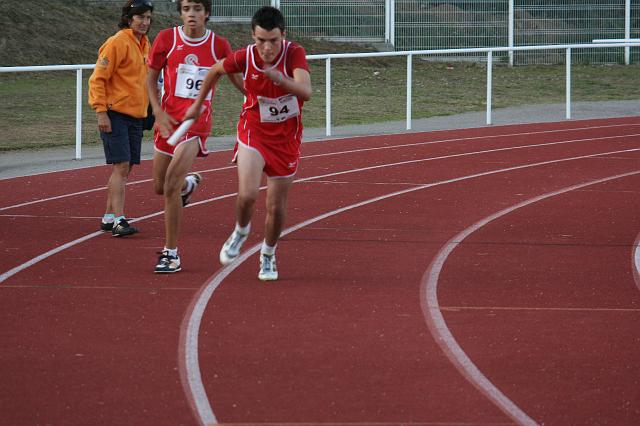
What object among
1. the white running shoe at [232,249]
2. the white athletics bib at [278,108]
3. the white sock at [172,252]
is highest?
the white athletics bib at [278,108]

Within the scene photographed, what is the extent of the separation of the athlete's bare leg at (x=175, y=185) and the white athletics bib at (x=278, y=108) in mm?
844

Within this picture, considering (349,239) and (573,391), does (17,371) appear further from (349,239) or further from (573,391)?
(349,239)

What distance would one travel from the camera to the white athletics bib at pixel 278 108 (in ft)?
26.5

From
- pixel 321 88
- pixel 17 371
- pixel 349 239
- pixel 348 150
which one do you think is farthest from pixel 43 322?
pixel 321 88

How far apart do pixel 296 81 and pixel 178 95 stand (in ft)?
4.76

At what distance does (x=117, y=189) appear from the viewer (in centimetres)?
1032

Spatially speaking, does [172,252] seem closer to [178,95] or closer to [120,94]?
[178,95]

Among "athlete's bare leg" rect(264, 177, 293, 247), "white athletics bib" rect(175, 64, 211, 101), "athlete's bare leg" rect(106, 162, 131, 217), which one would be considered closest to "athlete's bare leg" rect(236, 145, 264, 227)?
"athlete's bare leg" rect(264, 177, 293, 247)

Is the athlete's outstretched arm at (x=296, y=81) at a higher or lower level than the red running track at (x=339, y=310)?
higher

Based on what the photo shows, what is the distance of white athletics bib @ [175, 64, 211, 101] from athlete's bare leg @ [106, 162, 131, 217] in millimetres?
1546

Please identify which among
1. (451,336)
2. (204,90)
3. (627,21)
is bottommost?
(451,336)

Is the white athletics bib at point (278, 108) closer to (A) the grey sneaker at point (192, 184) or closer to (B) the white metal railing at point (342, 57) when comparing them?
(A) the grey sneaker at point (192, 184)

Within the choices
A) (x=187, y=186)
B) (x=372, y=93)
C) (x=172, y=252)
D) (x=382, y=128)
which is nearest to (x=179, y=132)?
(x=172, y=252)

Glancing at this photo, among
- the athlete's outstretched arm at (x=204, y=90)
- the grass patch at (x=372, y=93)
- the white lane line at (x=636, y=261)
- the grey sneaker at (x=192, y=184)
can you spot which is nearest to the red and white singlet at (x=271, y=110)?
the athlete's outstretched arm at (x=204, y=90)
